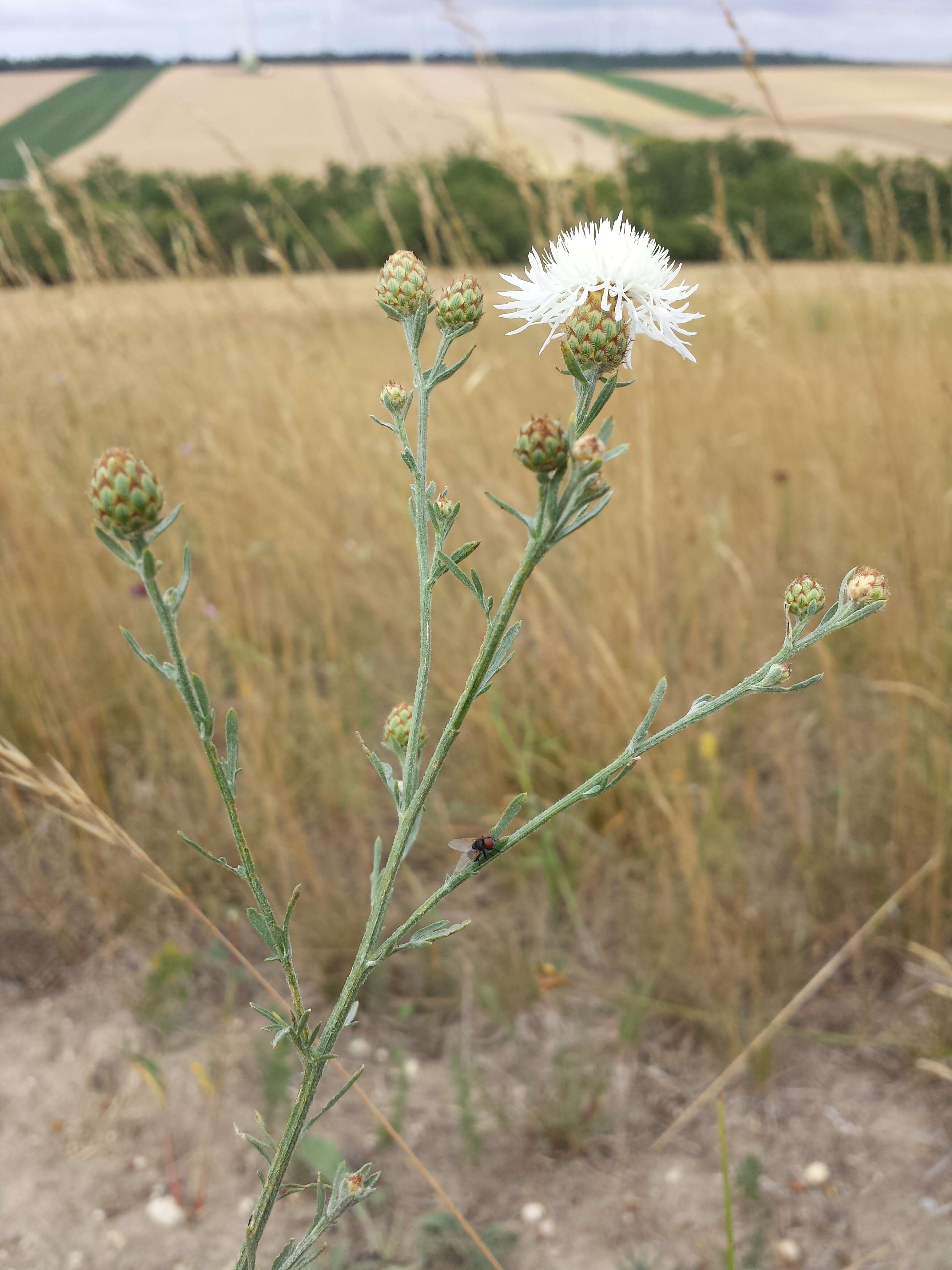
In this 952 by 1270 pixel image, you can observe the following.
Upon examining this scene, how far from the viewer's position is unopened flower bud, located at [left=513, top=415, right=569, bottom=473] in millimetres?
542

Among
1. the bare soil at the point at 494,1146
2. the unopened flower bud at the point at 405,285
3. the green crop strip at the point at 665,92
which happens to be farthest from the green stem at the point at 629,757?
the green crop strip at the point at 665,92

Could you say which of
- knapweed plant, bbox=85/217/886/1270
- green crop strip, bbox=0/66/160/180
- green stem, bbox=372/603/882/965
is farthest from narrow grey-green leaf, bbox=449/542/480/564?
green crop strip, bbox=0/66/160/180

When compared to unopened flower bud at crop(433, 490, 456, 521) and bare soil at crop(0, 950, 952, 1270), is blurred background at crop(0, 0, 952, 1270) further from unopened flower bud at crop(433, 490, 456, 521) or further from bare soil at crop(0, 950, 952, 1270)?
unopened flower bud at crop(433, 490, 456, 521)

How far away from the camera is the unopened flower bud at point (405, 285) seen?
0.70m

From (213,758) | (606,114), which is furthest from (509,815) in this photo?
(606,114)

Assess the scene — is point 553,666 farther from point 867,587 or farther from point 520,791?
point 867,587

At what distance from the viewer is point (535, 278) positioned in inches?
26.6

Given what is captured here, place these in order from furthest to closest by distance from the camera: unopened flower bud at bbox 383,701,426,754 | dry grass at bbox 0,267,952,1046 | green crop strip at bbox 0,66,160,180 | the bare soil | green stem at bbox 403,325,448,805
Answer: green crop strip at bbox 0,66,160,180 < dry grass at bbox 0,267,952,1046 < the bare soil < unopened flower bud at bbox 383,701,426,754 < green stem at bbox 403,325,448,805

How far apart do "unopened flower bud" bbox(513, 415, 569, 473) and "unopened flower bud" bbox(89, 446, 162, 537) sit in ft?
→ 0.72

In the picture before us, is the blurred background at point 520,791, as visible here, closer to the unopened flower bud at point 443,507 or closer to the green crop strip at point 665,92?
the unopened flower bud at point 443,507

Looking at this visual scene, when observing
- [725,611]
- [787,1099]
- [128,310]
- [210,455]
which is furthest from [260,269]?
[787,1099]

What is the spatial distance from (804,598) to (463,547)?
0.25 m

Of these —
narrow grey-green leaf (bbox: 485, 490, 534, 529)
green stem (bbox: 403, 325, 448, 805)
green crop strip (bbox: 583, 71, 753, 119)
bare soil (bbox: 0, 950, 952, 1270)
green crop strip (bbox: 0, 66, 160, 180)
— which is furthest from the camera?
green crop strip (bbox: 0, 66, 160, 180)

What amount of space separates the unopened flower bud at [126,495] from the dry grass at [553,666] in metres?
1.40
